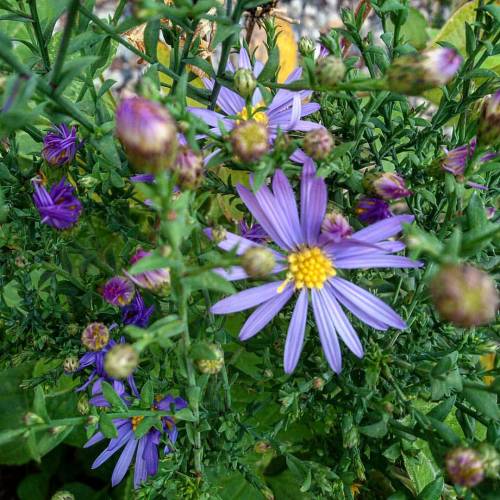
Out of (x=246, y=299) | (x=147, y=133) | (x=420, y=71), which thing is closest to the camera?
(x=147, y=133)

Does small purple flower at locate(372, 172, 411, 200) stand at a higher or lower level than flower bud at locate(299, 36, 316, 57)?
lower

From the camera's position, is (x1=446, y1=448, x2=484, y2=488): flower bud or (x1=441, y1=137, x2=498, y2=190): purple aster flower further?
(x1=441, y1=137, x2=498, y2=190): purple aster flower

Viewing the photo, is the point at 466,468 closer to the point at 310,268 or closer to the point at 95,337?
the point at 310,268

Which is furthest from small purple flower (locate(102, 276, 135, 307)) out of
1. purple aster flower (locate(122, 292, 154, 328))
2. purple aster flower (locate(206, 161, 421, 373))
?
purple aster flower (locate(206, 161, 421, 373))

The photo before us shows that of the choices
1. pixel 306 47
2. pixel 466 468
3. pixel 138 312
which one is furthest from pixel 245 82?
pixel 466 468

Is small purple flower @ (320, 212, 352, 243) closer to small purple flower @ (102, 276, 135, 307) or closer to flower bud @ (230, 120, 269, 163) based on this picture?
flower bud @ (230, 120, 269, 163)

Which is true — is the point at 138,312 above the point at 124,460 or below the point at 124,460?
above

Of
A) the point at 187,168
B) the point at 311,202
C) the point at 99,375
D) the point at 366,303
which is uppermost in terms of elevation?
the point at 187,168

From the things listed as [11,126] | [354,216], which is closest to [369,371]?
[354,216]
